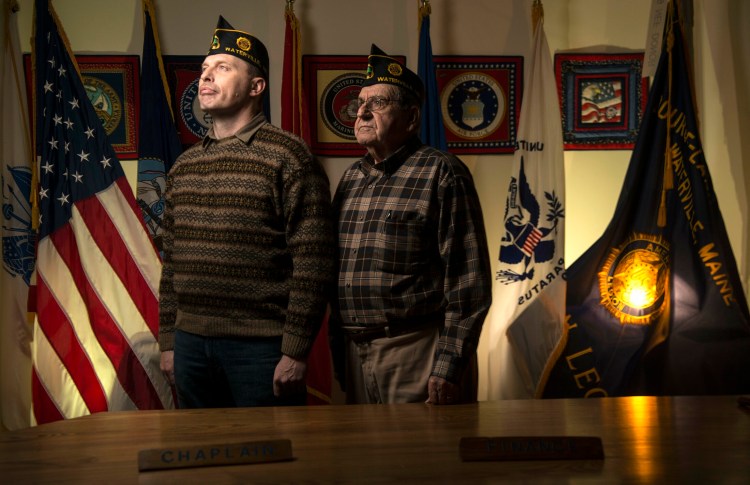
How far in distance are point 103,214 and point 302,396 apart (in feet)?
4.55

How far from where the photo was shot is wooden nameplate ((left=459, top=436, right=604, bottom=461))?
1.22 m

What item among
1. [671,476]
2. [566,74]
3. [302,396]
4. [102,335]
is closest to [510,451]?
[671,476]

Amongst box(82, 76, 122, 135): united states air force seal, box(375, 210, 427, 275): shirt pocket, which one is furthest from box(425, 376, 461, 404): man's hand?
box(82, 76, 122, 135): united states air force seal

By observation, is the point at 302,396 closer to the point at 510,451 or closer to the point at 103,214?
the point at 510,451

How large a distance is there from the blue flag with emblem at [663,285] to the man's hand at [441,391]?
4.12ft

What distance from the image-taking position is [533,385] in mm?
3066

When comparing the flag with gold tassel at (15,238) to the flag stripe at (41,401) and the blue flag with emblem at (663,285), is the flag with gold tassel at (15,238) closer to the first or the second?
the flag stripe at (41,401)

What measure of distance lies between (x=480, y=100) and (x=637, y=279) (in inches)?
42.5

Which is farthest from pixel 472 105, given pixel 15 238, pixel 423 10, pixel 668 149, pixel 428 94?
pixel 15 238

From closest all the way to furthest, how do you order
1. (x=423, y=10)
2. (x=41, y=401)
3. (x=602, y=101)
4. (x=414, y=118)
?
1. (x=414, y=118)
2. (x=41, y=401)
3. (x=423, y=10)
4. (x=602, y=101)

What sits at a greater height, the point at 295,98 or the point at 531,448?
the point at 295,98

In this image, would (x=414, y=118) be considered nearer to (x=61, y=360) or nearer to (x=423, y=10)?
(x=423, y=10)

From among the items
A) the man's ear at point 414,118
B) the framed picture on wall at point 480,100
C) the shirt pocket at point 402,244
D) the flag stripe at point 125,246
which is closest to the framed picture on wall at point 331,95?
the framed picture on wall at point 480,100

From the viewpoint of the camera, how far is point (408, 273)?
205 cm
